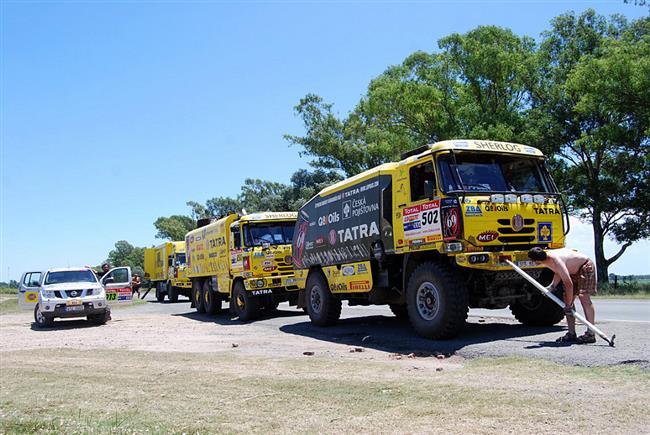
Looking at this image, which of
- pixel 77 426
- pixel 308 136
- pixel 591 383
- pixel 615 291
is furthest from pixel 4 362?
pixel 308 136

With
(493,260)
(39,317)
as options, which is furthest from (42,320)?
(493,260)

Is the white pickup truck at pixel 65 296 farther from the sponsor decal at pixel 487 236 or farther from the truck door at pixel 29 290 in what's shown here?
the sponsor decal at pixel 487 236

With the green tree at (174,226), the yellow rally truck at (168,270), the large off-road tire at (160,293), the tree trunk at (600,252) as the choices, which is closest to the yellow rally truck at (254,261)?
the yellow rally truck at (168,270)

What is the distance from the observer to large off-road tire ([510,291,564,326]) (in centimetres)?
1099

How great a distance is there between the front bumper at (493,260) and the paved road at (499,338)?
47.4 inches

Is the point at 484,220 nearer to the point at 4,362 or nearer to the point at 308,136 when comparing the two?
the point at 4,362

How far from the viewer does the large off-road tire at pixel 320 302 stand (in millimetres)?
14125

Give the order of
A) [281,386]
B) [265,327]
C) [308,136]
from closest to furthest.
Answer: [281,386] → [265,327] → [308,136]

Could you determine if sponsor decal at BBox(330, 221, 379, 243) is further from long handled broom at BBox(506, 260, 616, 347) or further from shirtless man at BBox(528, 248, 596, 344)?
shirtless man at BBox(528, 248, 596, 344)

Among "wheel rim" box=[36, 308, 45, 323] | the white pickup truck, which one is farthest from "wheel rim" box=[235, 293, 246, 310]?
"wheel rim" box=[36, 308, 45, 323]

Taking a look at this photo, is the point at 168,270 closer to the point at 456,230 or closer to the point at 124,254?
the point at 456,230

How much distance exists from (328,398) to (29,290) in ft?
53.0

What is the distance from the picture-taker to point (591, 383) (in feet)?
21.9

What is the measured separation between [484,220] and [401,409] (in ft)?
14.9
